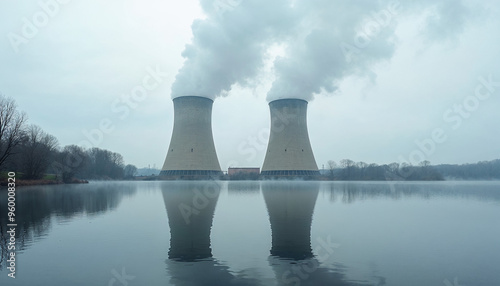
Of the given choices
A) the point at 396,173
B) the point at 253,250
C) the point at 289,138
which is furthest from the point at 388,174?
the point at 253,250

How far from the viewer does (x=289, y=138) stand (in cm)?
2028

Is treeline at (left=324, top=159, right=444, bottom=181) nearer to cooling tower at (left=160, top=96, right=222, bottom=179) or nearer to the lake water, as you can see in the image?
cooling tower at (left=160, top=96, right=222, bottom=179)

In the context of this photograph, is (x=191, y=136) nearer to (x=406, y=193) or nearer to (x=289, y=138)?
(x=289, y=138)

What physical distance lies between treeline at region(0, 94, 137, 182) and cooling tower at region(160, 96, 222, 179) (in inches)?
318

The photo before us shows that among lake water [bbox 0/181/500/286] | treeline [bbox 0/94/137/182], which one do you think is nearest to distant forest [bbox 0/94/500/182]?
treeline [bbox 0/94/137/182]

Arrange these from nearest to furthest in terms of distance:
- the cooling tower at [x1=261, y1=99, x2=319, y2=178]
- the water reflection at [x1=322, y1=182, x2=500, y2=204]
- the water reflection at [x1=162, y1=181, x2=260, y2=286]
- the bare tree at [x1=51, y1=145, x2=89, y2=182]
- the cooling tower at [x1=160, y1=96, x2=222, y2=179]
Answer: the water reflection at [x1=162, y1=181, x2=260, y2=286] → the water reflection at [x1=322, y1=182, x2=500, y2=204] → the cooling tower at [x1=160, y1=96, x2=222, y2=179] → the cooling tower at [x1=261, y1=99, x2=319, y2=178] → the bare tree at [x1=51, y1=145, x2=89, y2=182]

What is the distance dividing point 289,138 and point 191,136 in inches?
236

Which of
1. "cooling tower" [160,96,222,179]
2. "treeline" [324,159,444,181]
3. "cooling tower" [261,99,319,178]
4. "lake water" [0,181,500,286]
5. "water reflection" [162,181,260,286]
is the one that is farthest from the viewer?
"treeline" [324,159,444,181]

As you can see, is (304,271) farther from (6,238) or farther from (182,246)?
(6,238)

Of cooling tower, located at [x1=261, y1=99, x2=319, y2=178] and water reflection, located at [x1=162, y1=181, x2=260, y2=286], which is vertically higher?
cooling tower, located at [x1=261, y1=99, x2=319, y2=178]

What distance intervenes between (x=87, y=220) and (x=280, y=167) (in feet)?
51.1

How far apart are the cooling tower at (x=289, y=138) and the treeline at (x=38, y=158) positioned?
13742 mm

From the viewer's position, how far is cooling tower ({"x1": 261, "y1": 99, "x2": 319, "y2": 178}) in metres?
20.5

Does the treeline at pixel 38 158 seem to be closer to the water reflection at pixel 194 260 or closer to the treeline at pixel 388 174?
the water reflection at pixel 194 260
